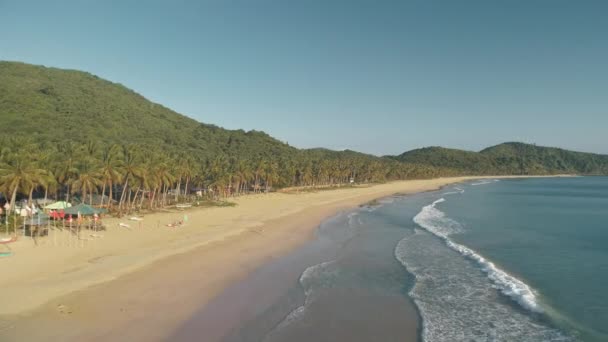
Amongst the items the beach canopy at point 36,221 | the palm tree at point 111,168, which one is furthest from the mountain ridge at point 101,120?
the beach canopy at point 36,221

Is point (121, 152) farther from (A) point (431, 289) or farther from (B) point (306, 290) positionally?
(A) point (431, 289)

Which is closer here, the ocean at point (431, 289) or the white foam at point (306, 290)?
the ocean at point (431, 289)

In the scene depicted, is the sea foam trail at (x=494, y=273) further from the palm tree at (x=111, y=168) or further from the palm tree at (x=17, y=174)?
the palm tree at (x=17, y=174)

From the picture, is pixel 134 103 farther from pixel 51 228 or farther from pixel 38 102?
pixel 51 228

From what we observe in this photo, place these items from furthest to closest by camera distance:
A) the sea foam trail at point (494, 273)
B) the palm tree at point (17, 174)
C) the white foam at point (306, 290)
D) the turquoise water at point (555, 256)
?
the palm tree at point (17, 174) < the sea foam trail at point (494, 273) < the turquoise water at point (555, 256) < the white foam at point (306, 290)

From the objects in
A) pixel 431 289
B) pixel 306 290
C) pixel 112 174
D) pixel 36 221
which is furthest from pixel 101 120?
pixel 431 289

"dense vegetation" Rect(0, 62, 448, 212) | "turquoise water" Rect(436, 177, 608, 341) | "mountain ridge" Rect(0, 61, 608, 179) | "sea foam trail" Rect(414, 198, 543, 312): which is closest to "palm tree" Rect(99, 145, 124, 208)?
"dense vegetation" Rect(0, 62, 448, 212)
